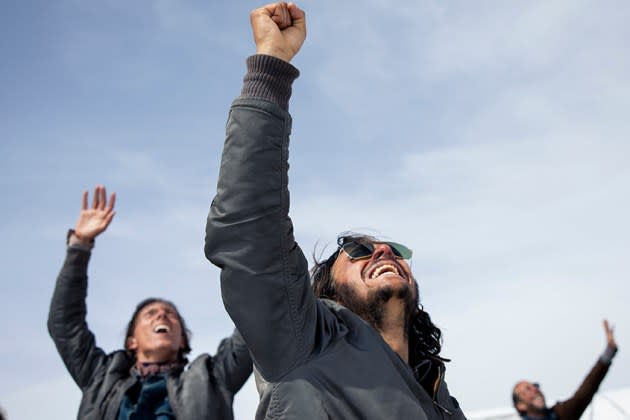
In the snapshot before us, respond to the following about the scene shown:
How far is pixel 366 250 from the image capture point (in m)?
3.19

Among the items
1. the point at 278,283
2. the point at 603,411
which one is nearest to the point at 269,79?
the point at 278,283

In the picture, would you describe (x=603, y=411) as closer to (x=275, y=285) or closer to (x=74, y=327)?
(x=74, y=327)

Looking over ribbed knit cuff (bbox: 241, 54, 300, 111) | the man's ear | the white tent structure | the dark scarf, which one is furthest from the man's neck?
the white tent structure

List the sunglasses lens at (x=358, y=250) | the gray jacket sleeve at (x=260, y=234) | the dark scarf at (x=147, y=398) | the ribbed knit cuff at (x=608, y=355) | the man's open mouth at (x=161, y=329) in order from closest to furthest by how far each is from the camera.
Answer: the gray jacket sleeve at (x=260, y=234) < the sunglasses lens at (x=358, y=250) < the dark scarf at (x=147, y=398) < the man's open mouth at (x=161, y=329) < the ribbed knit cuff at (x=608, y=355)

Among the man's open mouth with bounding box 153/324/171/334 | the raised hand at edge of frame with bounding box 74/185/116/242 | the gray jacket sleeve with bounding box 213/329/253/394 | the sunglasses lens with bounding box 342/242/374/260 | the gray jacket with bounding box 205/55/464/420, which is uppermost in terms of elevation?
the raised hand at edge of frame with bounding box 74/185/116/242

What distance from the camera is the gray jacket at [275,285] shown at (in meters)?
1.72

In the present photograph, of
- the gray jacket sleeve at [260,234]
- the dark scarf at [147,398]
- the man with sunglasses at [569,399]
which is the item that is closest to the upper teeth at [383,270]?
the gray jacket sleeve at [260,234]

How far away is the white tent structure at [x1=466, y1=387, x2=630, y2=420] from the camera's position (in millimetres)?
10055

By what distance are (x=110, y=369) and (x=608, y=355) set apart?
5725 millimetres

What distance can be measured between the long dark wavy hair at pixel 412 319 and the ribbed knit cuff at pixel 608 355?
511 centimetres

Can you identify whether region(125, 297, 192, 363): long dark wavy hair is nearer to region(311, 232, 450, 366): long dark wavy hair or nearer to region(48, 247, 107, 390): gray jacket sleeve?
region(48, 247, 107, 390): gray jacket sleeve

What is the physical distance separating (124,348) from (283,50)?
11.8 feet

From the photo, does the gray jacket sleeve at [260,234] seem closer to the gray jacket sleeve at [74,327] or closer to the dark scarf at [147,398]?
the dark scarf at [147,398]

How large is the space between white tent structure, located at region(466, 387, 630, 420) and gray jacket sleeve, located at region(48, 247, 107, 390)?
6.86 meters
